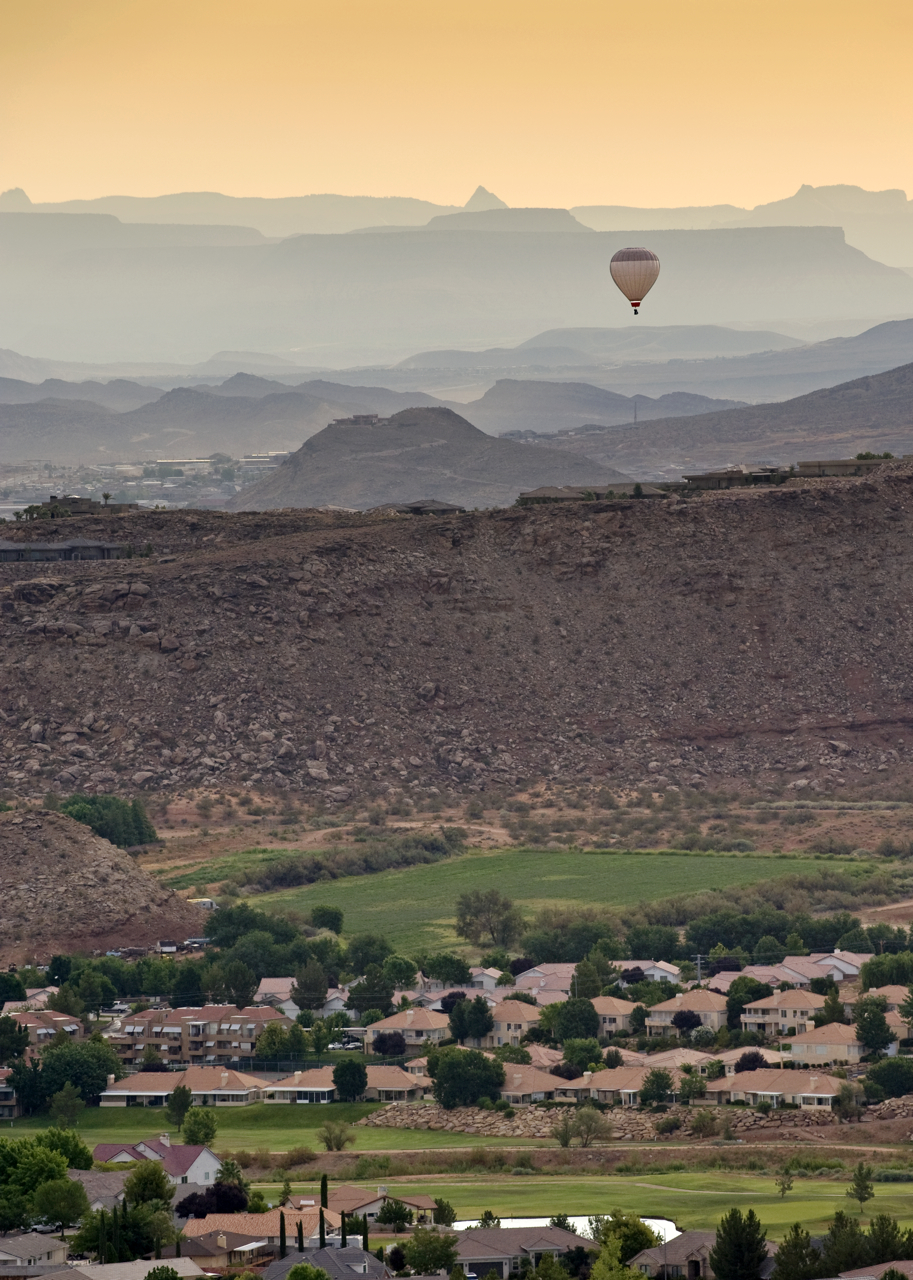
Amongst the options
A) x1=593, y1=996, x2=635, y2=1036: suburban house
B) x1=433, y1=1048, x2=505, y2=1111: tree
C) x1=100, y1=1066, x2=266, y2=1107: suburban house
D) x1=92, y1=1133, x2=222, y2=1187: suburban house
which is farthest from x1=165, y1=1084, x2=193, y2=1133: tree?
x1=593, y1=996, x2=635, y2=1036: suburban house

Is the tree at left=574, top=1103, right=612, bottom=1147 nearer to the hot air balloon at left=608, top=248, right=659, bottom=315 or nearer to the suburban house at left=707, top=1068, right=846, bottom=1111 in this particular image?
the suburban house at left=707, top=1068, right=846, bottom=1111

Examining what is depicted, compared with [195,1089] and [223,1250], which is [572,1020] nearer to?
[195,1089]

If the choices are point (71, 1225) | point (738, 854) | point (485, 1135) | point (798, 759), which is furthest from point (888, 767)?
point (71, 1225)

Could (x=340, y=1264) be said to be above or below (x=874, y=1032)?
below

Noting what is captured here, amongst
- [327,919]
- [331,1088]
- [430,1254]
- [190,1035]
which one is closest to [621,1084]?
[331,1088]

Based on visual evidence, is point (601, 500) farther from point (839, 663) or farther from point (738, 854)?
point (738, 854)

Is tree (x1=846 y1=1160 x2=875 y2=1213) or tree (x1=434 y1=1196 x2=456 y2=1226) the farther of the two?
tree (x1=846 y1=1160 x2=875 y2=1213)
